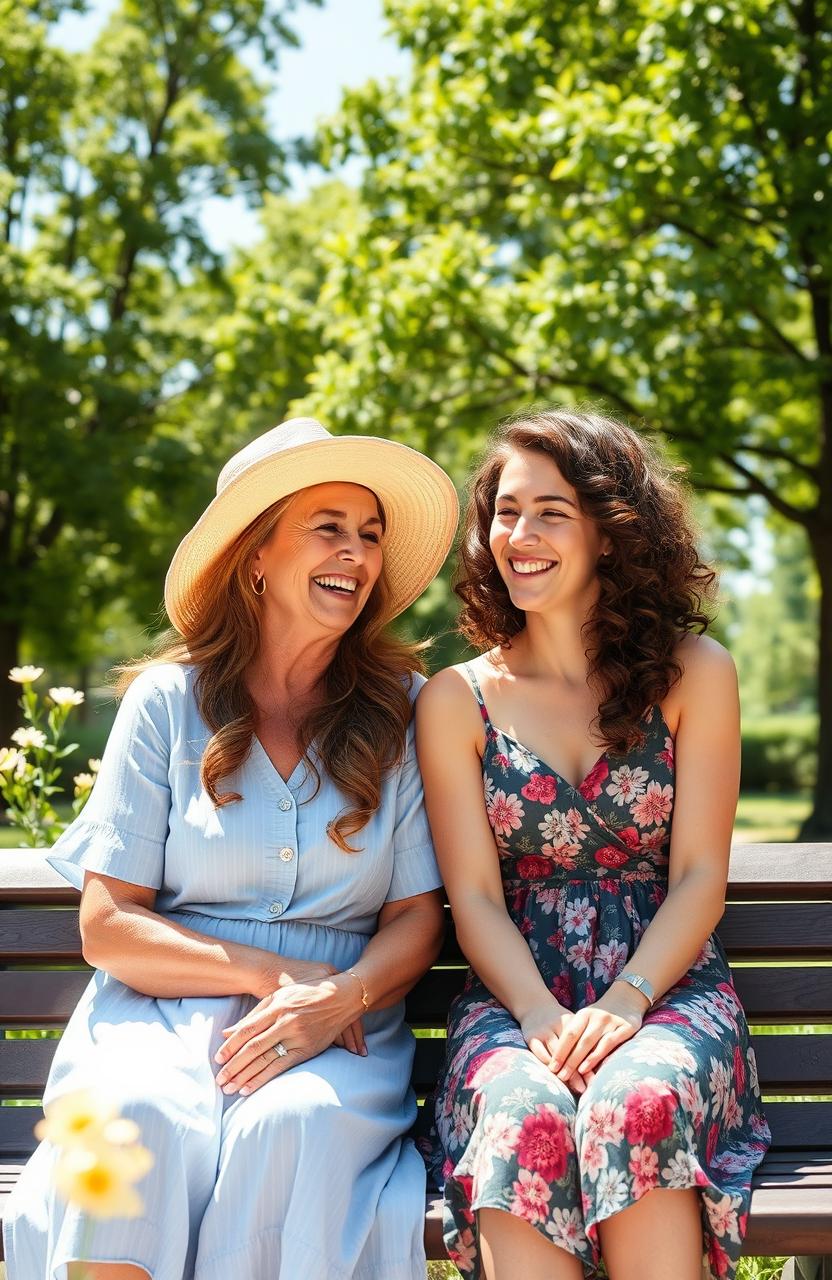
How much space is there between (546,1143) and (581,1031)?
0.31 metres

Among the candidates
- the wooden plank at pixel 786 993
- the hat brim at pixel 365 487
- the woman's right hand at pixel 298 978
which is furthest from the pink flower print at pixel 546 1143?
the hat brim at pixel 365 487

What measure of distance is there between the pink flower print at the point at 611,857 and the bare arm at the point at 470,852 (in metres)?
0.24

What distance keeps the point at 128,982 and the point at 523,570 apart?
1277mm

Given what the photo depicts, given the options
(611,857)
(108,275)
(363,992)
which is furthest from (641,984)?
(108,275)

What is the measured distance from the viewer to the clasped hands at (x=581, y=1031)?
103 inches

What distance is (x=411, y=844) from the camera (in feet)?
10.1

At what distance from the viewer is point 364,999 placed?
281cm

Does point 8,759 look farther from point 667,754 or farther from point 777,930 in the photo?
point 777,930

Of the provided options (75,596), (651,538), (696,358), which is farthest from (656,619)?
(75,596)

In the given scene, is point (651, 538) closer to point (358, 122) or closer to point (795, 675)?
point (358, 122)

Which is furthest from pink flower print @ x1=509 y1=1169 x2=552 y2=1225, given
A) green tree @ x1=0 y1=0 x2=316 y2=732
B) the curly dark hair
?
green tree @ x1=0 y1=0 x2=316 y2=732

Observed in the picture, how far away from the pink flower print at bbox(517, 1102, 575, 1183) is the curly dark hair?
0.92 metres

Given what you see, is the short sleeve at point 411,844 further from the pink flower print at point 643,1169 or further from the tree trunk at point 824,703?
the tree trunk at point 824,703

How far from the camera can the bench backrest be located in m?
3.14
